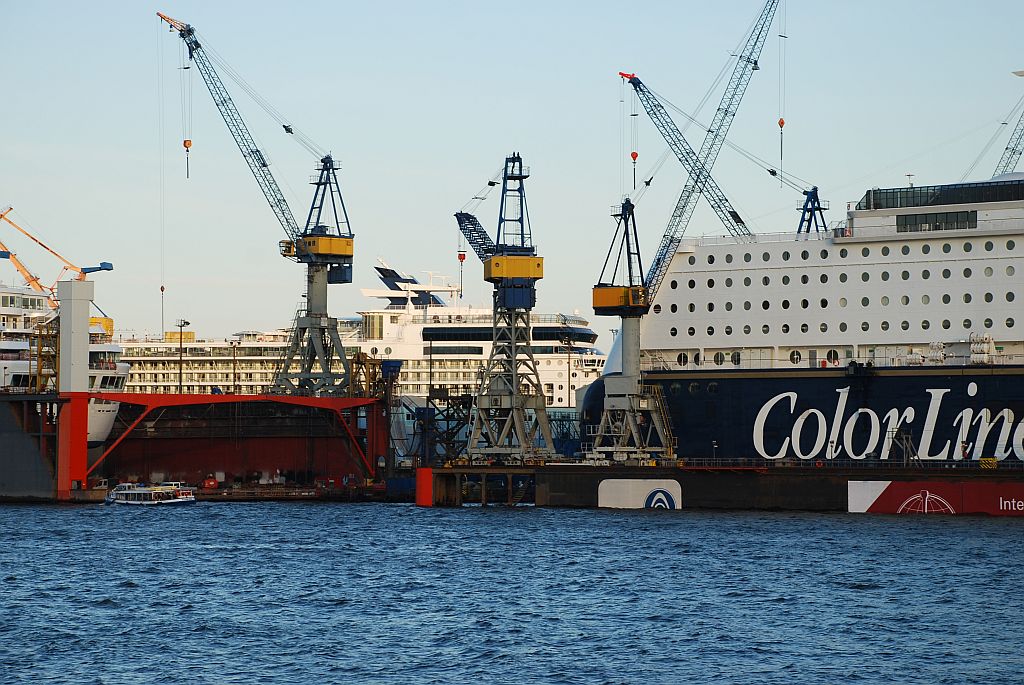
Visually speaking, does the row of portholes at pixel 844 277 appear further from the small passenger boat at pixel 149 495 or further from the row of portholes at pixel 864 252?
the small passenger boat at pixel 149 495

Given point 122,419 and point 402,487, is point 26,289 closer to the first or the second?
point 122,419

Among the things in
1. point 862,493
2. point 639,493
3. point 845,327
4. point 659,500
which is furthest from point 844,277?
point 639,493

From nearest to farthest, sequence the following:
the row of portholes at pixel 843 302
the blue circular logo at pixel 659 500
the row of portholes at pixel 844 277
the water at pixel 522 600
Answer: the water at pixel 522 600 → the row of portholes at pixel 843 302 → the row of portholes at pixel 844 277 → the blue circular logo at pixel 659 500

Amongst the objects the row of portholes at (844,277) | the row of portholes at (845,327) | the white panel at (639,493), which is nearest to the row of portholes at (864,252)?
the row of portholes at (844,277)

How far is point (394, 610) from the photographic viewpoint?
1674 inches

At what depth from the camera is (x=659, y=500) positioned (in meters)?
66.1

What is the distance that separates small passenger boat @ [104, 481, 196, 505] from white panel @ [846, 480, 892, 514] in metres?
33.0

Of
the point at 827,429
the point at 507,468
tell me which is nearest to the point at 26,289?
the point at 507,468

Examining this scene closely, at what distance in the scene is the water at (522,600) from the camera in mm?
35125

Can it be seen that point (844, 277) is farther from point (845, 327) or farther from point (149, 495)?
point (149, 495)

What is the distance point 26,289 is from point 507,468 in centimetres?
3787

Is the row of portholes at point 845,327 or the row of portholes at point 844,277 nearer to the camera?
the row of portholes at point 845,327

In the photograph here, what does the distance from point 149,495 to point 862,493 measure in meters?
34.6

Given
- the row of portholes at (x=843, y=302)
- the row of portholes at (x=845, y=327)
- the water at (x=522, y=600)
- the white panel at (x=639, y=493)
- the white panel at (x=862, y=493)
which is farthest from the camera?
the white panel at (x=639, y=493)
